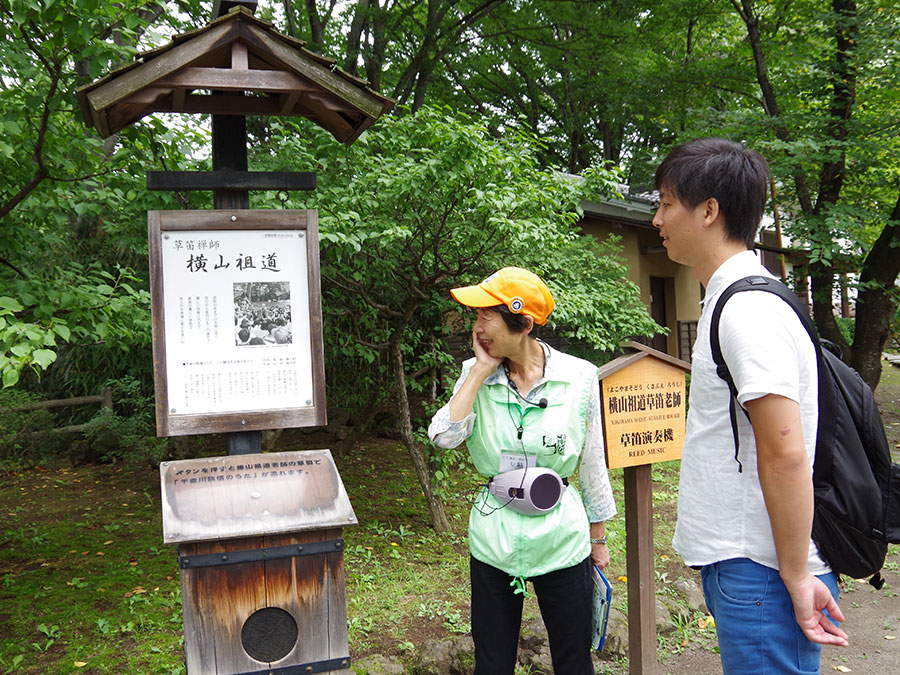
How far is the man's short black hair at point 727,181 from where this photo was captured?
1.73 meters

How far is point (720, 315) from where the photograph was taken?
65.7 inches

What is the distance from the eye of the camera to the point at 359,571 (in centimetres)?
503

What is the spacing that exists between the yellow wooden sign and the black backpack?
153cm

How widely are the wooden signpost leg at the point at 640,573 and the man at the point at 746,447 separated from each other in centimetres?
167

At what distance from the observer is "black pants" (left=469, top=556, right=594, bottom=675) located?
2482 millimetres

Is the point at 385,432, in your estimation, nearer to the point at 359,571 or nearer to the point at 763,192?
the point at 359,571

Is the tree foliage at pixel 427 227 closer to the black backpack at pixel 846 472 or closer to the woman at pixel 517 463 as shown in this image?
the woman at pixel 517 463

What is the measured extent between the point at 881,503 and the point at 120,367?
29.5 ft

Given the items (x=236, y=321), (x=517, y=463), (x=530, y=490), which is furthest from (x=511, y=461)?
(x=236, y=321)

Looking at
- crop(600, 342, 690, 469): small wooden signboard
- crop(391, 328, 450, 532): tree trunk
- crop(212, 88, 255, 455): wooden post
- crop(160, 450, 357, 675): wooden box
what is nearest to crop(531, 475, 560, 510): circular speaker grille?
crop(160, 450, 357, 675): wooden box

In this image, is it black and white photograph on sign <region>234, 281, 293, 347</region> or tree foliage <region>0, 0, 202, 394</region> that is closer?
black and white photograph on sign <region>234, 281, 293, 347</region>

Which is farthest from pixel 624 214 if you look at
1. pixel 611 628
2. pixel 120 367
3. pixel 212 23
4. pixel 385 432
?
pixel 212 23

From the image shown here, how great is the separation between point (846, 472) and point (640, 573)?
2002 mm

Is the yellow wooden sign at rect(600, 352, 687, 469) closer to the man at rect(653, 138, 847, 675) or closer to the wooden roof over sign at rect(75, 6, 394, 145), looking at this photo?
the man at rect(653, 138, 847, 675)
